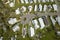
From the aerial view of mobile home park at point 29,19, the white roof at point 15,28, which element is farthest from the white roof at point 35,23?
the white roof at point 15,28

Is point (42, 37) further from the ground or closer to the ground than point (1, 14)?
closer to the ground

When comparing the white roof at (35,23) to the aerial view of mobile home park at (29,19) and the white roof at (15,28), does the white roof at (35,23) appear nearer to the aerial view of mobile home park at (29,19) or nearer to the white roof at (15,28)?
the aerial view of mobile home park at (29,19)

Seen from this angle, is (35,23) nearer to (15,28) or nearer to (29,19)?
(29,19)

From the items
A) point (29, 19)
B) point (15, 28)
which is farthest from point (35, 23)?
point (15, 28)

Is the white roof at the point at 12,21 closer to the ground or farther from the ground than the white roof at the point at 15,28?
farther from the ground

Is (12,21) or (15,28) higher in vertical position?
(12,21)

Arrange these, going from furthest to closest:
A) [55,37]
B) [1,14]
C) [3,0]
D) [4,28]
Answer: [3,0]
[1,14]
[4,28]
[55,37]

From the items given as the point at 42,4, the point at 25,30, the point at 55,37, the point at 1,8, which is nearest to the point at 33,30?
the point at 25,30

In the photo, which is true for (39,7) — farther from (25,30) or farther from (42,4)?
(25,30)
